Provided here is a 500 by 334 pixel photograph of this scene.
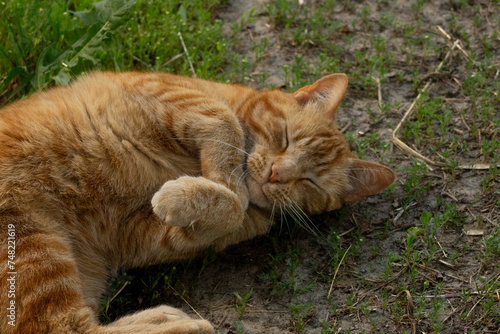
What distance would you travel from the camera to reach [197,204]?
3.40 meters

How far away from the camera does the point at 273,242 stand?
396cm

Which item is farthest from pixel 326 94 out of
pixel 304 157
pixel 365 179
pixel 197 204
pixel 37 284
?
pixel 37 284

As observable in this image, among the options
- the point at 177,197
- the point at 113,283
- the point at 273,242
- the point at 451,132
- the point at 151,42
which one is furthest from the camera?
the point at 151,42

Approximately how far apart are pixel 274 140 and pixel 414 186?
4.05ft

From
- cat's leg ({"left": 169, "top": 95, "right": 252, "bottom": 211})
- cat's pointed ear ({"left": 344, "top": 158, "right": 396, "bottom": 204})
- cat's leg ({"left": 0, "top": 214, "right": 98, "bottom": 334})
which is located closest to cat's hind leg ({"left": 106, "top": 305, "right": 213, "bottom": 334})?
cat's leg ({"left": 0, "top": 214, "right": 98, "bottom": 334})

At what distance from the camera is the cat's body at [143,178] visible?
311 cm

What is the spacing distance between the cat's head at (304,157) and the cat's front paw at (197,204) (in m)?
0.35

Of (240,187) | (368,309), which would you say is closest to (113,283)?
(240,187)

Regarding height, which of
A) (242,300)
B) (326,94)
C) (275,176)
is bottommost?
(242,300)

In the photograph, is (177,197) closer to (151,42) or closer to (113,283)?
(113,283)

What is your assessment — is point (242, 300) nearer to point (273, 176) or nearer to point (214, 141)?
point (273, 176)

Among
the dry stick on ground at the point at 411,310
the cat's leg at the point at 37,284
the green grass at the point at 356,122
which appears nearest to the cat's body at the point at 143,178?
the cat's leg at the point at 37,284

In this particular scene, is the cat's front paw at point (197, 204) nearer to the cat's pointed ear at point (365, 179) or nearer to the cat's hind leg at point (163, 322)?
the cat's hind leg at point (163, 322)

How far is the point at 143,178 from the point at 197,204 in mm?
482
